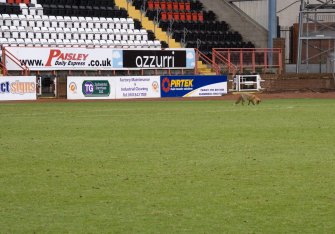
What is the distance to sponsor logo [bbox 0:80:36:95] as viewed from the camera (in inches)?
1425

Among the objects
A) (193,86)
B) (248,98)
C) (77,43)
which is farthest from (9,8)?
(248,98)

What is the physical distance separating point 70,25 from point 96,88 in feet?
28.6

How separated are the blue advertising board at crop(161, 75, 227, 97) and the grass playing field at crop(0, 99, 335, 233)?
2041cm

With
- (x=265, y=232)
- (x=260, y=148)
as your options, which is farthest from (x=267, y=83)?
(x=265, y=232)

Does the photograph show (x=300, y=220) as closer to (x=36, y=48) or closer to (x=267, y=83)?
(x=36, y=48)

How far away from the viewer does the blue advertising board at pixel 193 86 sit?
41.1 metres

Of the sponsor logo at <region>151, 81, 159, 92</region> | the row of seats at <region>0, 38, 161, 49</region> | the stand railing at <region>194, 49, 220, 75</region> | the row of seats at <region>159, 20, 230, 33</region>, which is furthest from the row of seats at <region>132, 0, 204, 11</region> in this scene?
the sponsor logo at <region>151, 81, 159, 92</region>

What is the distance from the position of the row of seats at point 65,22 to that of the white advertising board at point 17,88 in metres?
7.17

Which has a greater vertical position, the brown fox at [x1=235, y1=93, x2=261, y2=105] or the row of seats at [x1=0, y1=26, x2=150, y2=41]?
the row of seats at [x1=0, y1=26, x2=150, y2=41]

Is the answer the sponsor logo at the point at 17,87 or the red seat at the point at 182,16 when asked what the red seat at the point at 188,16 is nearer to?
the red seat at the point at 182,16

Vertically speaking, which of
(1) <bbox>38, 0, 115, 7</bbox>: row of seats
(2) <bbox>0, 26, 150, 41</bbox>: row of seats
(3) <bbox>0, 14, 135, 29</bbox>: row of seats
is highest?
(1) <bbox>38, 0, 115, 7</bbox>: row of seats

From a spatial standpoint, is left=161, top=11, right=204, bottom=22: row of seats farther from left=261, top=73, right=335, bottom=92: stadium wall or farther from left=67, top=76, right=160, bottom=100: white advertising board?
left=67, top=76, right=160, bottom=100: white advertising board

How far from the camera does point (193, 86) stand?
138ft

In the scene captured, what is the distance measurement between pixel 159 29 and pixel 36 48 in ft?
37.7
